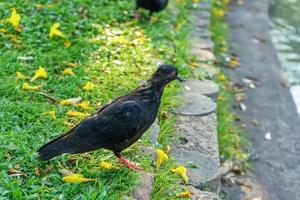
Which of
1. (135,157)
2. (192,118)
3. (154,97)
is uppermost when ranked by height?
(154,97)

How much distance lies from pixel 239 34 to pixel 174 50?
3183 millimetres

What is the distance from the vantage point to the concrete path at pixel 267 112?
212 inches

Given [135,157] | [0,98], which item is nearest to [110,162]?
[135,157]

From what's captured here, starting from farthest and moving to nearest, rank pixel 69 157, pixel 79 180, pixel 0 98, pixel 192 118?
1. pixel 192 118
2. pixel 0 98
3. pixel 69 157
4. pixel 79 180

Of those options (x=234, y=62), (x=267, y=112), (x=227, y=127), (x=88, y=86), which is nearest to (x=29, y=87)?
(x=88, y=86)

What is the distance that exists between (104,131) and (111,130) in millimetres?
44

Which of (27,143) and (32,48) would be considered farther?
(32,48)

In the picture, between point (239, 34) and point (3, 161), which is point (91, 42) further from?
point (239, 34)

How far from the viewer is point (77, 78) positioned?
4895mm

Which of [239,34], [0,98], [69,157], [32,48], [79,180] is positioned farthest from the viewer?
[239,34]

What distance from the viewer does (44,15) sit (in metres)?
6.07

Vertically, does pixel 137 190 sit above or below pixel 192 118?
above

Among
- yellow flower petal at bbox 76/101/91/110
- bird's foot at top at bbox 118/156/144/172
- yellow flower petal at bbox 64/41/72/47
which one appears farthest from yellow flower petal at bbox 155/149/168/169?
yellow flower petal at bbox 64/41/72/47

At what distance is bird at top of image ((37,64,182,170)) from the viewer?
11.2ft
